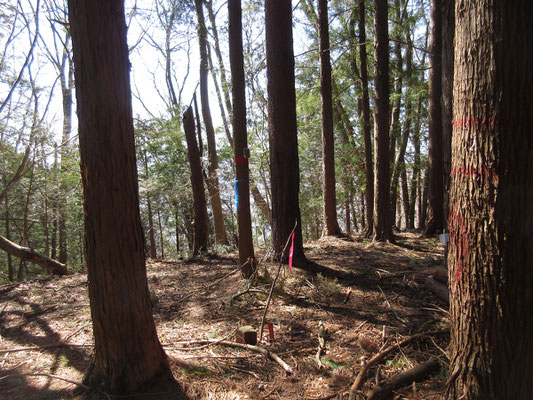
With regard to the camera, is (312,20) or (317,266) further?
(312,20)

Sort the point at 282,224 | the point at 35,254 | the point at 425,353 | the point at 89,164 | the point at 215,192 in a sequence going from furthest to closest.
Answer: the point at 215,192, the point at 35,254, the point at 282,224, the point at 425,353, the point at 89,164

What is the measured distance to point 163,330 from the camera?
4094mm

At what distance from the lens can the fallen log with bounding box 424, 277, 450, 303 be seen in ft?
13.1

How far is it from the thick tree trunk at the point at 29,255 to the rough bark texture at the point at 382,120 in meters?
8.10

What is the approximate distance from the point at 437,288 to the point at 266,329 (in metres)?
2.31

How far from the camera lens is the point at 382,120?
8156 millimetres

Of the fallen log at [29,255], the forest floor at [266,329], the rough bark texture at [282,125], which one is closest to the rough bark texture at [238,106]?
the rough bark texture at [282,125]

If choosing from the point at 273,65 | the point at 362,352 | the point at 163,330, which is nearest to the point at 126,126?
the point at 163,330

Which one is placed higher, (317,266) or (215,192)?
(215,192)

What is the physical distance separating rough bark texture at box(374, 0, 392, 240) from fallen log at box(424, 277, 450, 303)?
13.4 ft

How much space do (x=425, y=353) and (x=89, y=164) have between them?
340cm

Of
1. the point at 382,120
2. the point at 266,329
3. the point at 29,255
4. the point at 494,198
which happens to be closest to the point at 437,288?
the point at 266,329

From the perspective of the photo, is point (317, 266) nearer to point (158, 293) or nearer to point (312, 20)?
point (158, 293)

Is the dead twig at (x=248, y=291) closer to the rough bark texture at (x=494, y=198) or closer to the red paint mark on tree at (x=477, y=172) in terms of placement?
the rough bark texture at (x=494, y=198)
